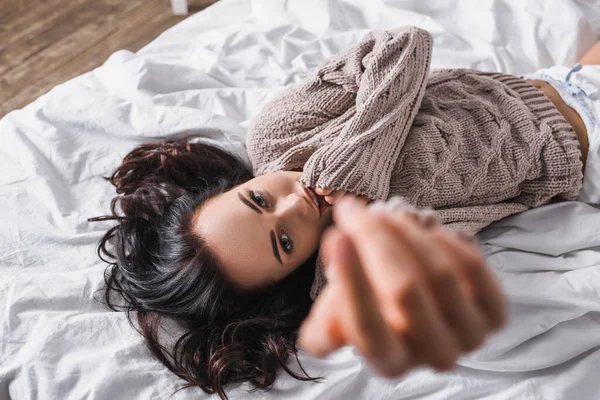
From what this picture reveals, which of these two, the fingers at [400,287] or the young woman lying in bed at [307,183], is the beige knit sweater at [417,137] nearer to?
the young woman lying in bed at [307,183]

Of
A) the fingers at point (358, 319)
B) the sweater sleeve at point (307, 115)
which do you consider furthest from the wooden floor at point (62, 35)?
the fingers at point (358, 319)

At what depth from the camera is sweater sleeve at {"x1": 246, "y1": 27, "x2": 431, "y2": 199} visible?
1.02 m

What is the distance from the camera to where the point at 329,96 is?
1140 millimetres

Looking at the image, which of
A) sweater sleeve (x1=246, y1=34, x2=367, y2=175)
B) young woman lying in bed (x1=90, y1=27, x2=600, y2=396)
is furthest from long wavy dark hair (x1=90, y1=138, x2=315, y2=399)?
sweater sleeve (x1=246, y1=34, x2=367, y2=175)

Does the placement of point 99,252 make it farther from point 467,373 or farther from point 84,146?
point 467,373

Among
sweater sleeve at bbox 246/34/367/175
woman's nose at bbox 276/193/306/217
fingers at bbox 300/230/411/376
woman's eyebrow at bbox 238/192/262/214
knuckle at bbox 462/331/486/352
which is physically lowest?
woman's nose at bbox 276/193/306/217

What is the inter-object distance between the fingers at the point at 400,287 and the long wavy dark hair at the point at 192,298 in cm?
57

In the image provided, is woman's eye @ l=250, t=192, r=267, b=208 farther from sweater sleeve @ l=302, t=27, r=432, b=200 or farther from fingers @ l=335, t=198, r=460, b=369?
fingers @ l=335, t=198, r=460, b=369

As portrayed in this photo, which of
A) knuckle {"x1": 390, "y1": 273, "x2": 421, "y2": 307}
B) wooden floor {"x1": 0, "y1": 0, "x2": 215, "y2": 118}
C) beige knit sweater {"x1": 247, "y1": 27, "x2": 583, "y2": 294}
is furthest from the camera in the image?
wooden floor {"x1": 0, "y1": 0, "x2": 215, "y2": 118}

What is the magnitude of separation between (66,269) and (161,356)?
0.27 meters

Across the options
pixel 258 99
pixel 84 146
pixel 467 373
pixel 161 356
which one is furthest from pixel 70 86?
pixel 467 373

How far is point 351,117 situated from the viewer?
3.67ft

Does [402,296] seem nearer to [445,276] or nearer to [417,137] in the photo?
[445,276]

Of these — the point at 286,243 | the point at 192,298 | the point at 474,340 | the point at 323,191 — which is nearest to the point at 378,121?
the point at 323,191
